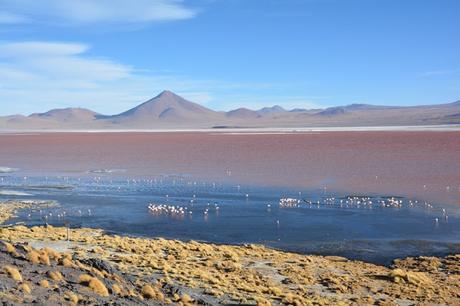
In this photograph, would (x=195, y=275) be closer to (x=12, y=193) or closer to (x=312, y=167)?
(x=12, y=193)

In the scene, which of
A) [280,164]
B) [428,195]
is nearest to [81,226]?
[428,195]

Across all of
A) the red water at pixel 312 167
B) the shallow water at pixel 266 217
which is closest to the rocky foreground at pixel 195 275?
the shallow water at pixel 266 217

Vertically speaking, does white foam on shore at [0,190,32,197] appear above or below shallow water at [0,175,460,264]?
above

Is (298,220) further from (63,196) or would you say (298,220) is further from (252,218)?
(63,196)

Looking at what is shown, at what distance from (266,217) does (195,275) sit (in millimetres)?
11708

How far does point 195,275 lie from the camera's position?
17953 millimetres

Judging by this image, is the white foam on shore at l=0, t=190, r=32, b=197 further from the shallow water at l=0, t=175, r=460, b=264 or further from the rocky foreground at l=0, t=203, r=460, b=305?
the rocky foreground at l=0, t=203, r=460, b=305

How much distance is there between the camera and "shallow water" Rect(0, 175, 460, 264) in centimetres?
2391

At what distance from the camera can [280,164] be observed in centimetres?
5669

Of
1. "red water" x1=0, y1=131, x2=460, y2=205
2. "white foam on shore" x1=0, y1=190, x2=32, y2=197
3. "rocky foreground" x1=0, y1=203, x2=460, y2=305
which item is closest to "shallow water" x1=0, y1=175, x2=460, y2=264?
"white foam on shore" x1=0, y1=190, x2=32, y2=197

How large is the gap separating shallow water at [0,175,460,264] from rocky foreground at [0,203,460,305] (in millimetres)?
2155

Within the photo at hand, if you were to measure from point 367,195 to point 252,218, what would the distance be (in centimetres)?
1012

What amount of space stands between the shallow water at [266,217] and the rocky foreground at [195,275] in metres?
2.15

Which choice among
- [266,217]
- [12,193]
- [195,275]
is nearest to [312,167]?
[266,217]
